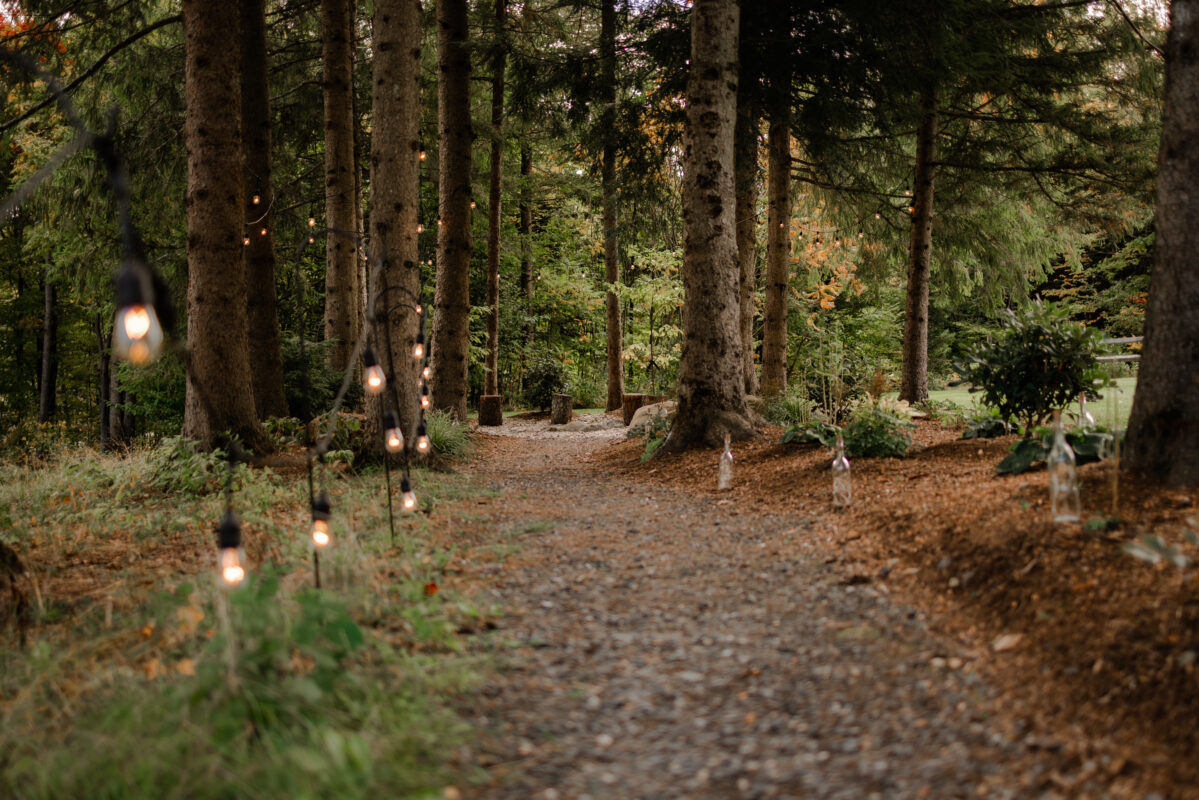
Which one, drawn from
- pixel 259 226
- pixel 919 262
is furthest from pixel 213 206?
pixel 919 262

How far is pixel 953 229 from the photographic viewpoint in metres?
12.5

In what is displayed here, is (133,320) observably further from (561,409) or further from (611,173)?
(561,409)

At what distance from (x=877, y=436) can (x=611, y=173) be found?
7298 mm

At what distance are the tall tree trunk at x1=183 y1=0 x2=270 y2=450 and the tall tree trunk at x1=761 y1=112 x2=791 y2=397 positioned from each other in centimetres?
703

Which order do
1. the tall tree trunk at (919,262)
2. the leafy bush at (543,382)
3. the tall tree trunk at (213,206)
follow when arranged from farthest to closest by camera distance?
the leafy bush at (543,382) → the tall tree trunk at (919,262) → the tall tree trunk at (213,206)

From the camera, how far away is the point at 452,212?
428 inches

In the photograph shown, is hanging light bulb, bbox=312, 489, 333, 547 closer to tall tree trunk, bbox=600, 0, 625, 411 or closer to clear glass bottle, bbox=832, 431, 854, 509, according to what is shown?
clear glass bottle, bbox=832, 431, 854, 509

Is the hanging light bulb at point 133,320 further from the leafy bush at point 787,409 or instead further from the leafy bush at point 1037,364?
the leafy bush at point 787,409

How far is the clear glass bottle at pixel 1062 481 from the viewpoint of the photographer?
3551mm

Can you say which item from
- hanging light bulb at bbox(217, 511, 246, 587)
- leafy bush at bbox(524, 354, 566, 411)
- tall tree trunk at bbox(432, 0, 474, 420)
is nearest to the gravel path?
hanging light bulb at bbox(217, 511, 246, 587)

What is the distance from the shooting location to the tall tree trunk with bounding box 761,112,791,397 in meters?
10.8

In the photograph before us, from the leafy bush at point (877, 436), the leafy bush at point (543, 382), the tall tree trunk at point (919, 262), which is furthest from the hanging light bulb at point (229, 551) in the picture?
the leafy bush at point (543, 382)

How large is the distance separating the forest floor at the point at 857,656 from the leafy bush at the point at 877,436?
1.35 metres

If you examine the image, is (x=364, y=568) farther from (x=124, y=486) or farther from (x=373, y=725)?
(x=124, y=486)
